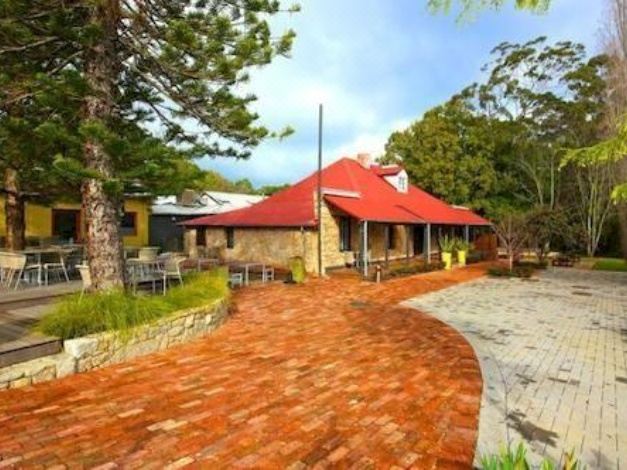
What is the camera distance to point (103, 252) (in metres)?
7.41

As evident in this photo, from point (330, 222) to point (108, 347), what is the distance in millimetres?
12587

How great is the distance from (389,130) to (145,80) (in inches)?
1027

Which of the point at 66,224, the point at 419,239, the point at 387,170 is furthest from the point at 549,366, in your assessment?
the point at 66,224

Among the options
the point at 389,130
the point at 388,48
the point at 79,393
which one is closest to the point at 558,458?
the point at 79,393

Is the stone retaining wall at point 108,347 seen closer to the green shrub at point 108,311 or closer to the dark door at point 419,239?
the green shrub at point 108,311

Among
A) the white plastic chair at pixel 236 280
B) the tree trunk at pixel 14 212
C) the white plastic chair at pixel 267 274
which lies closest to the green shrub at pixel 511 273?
the white plastic chair at pixel 267 274

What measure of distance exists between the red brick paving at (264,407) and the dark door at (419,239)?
17.9 m

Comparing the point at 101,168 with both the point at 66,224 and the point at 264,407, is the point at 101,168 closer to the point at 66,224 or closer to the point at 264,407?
the point at 264,407

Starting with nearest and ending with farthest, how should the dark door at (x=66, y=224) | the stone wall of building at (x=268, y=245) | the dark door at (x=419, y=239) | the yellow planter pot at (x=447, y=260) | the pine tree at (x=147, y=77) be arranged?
the pine tree at (x=147, y=77) < the stone wall of building at (x=268, y=245) < the dark door at (x=66, y=224) < the yellow planter pot at (x=447, y=260) < the dark door at (x=419, y=239)

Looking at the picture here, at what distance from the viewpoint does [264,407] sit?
4.78 m

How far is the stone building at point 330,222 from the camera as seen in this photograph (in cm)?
1742

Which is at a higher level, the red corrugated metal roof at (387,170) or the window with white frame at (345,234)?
the red corrugated metal roof at (387,170)

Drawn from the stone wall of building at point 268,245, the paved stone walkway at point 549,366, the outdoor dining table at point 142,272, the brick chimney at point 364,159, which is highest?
the brick chimney at point 364,159

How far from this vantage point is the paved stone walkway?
4402 mm
